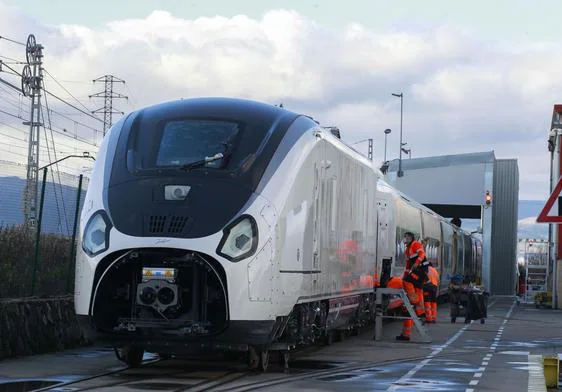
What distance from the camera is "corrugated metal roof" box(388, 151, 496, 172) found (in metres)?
72.9

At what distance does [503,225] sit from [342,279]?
6335cm

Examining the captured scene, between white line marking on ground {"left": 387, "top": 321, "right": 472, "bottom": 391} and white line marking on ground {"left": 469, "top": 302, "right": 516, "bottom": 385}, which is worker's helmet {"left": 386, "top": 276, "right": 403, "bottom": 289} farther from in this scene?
white line marking on ground {"left": 469, "top": 302, "right": 516, "bottom": 385}

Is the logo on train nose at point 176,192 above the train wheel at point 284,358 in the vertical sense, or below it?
above

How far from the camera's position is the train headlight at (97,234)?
13.2 metres

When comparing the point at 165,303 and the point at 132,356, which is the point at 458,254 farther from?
the point at 165,303

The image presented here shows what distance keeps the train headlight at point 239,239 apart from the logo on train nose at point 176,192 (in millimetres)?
750

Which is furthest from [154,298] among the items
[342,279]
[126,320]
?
[342,279]

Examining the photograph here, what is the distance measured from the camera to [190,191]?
13469 millimetres

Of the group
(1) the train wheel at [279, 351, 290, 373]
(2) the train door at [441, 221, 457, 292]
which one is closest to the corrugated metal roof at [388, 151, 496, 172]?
(2) the train door at [441, 221, 457, 292]

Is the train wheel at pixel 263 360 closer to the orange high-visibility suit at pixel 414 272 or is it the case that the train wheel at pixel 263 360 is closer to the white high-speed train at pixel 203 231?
the white high-speed train at pixel 203 231

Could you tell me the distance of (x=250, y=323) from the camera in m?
13.1

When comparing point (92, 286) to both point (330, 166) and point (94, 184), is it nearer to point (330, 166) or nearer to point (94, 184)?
point (94, 184)

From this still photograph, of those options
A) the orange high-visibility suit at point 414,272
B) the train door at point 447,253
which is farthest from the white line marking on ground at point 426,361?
the train door at point 447,253

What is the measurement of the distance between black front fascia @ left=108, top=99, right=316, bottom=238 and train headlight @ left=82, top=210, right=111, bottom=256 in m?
0.13
